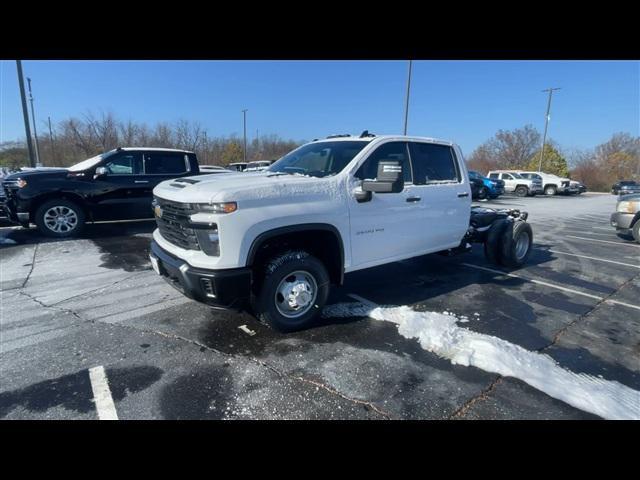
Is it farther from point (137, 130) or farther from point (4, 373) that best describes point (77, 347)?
point (137, 130)

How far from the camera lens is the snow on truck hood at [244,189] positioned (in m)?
2.86

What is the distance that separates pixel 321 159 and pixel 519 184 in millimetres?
28376

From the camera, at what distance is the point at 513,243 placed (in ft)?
19.4

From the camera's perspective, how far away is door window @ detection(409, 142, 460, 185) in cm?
447

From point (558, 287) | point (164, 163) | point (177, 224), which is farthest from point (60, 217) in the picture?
point (558, 287)

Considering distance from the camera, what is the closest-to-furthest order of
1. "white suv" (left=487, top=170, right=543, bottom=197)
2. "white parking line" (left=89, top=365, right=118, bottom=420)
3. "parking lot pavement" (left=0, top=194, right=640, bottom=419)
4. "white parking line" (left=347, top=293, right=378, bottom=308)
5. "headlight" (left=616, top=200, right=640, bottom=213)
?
"white parking line" (left=89, top=365, right=118, bottom=420)
"parking lot pavement" (left=0, top=194, right=640, bottom=419)
"white parking line" (left=347, top=293, right=378, bottom=308)
"headlight" (left=616, top=200, right=640, bottom=213)
"white suv" (left=487, top=170, right=543, bottom=197)

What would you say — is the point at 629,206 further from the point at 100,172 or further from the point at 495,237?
the point at 100,172

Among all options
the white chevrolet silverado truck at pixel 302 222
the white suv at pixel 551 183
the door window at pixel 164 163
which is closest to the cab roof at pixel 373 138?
the white chevrolet silverado truck at pixel 302 222

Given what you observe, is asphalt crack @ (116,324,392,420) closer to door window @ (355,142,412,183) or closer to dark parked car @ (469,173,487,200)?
door window @ (355,142,412,183)

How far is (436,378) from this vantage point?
2805 mm

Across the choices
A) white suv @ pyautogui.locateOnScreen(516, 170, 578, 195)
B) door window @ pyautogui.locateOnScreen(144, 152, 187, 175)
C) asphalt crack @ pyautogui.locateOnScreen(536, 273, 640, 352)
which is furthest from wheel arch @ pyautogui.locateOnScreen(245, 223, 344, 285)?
white suv @ pyautogui.locateOnScreen(516, 170, 578, 195)

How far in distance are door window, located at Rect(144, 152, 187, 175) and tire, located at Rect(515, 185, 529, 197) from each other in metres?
27.1
